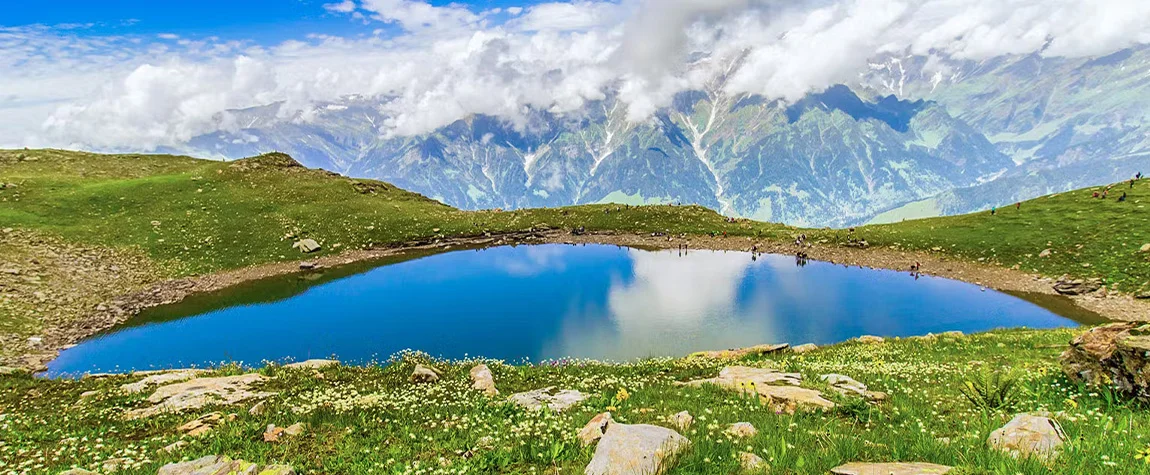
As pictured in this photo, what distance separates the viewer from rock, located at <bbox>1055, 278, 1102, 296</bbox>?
45.0 meters

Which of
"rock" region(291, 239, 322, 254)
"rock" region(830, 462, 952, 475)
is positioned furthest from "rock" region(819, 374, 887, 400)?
"rock" region(291, 239, 322, 254)

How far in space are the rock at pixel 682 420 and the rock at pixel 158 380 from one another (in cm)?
1849

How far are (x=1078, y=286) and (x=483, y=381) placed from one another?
58325 millimetres

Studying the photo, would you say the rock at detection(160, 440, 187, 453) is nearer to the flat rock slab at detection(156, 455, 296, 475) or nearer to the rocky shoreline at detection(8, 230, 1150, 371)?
the flat rock slab at detection(156, 455, 296, 475)

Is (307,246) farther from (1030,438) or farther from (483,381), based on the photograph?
(1030,438)

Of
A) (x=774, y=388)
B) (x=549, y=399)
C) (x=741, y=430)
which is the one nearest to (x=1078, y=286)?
(x=774, y=388)

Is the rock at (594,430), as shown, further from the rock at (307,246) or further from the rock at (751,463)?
the rock at (307,246)

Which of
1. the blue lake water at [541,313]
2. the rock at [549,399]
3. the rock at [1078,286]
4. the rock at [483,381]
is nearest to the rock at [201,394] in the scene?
the rock at [483,381]

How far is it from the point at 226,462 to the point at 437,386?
7.75 meters

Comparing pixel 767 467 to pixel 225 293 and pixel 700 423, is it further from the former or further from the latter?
pixel 225 293

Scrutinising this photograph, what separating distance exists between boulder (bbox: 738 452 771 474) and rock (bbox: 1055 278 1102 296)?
57741 mm

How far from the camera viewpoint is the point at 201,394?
1592 cm

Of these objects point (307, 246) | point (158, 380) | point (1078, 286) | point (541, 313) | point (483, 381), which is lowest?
point (541, 313)

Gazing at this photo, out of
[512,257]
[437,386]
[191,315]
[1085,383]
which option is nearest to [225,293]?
[191,315]
